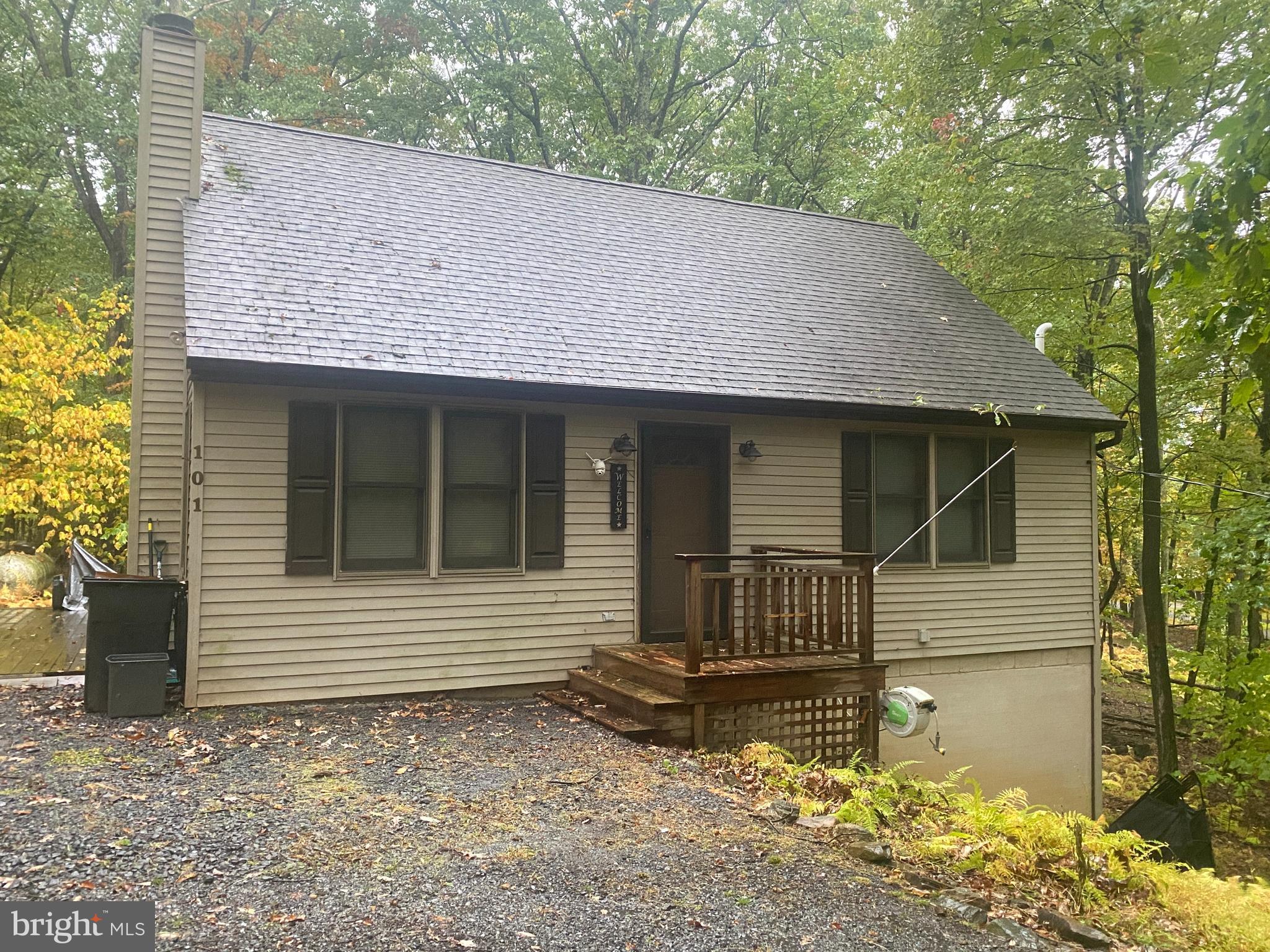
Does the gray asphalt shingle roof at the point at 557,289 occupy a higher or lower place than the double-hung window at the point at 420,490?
higher

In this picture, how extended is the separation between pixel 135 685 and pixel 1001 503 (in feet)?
27.5

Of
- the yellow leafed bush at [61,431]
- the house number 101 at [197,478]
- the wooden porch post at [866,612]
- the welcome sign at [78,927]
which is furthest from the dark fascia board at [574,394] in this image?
the yellow leafed bush at [61,431]

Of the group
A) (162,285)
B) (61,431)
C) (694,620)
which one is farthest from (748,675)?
(61,431)

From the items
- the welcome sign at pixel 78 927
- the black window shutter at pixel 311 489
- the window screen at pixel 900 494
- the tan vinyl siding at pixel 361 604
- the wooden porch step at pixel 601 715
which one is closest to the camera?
the welcome sign at pixel 78 927

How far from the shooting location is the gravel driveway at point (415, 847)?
3.30m

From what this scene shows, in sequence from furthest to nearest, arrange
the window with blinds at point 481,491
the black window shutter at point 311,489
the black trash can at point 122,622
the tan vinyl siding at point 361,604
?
1. the window with blinds at point 481,491
2. the black window shutter at point 311,489
3. the tan vinyl siding at point 361,604
4. the black trash can at point 122,622

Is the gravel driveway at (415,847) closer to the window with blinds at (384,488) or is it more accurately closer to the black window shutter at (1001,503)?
the window with blinds at (384,488)

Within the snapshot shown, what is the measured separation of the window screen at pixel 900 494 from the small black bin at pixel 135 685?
660 centimetres

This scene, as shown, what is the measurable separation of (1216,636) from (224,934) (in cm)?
1455

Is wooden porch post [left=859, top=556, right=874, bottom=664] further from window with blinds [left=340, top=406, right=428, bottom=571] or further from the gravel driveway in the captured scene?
window with blinds [left=340, top=406, right=428, bottom=571]

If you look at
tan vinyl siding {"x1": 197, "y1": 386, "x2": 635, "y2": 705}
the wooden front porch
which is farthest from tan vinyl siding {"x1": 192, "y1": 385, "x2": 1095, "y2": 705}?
A: the wooden front porch

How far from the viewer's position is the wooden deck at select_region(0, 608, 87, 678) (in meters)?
8.01

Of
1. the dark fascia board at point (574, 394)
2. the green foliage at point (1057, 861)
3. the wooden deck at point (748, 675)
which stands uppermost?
the dark fascia board at point (574, 394)

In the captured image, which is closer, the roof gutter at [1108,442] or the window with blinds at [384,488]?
the window with blinds at [384,488]
